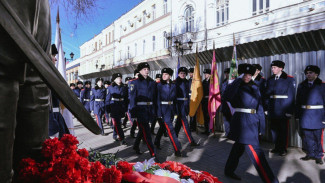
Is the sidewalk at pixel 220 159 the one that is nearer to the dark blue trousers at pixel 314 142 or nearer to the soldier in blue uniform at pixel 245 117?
the dark blue trousers at pixel 314 142

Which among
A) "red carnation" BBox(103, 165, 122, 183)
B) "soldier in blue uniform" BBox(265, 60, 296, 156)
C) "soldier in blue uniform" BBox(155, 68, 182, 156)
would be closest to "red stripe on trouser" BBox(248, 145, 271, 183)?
"soldier in blue uniform" BBox(155, 68, 182, 156)

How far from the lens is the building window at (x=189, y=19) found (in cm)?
2200

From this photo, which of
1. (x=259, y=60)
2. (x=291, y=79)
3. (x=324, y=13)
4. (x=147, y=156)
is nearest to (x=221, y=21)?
(x=324, y=13)

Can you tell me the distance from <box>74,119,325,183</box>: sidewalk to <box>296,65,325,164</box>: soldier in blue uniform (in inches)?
12.0

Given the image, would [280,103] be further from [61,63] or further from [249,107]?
[61,63]

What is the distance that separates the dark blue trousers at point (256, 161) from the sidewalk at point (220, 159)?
13.1 inches

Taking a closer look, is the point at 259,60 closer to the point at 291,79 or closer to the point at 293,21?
the point at 291,79

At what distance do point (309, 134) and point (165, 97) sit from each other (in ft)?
11.3

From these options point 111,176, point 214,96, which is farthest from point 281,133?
point 111,176

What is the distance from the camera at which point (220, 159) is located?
5043 millimetres

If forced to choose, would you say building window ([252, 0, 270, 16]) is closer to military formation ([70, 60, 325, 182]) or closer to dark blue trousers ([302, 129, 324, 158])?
military formation ([70, 60, 325, 182])

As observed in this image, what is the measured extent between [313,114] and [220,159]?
2.26m

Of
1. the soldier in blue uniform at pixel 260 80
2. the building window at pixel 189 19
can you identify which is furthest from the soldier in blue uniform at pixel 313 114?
the building window at pixel 189 19

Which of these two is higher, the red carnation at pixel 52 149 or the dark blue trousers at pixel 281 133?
the red carnation at pixel 52 149
